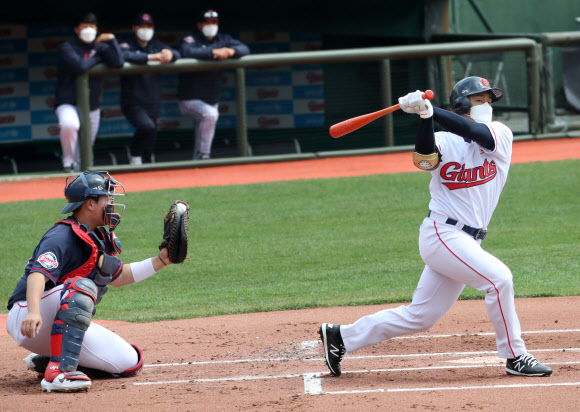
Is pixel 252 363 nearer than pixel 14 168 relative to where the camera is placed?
Yes

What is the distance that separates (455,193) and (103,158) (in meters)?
7.35

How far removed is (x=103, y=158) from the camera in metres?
10.9

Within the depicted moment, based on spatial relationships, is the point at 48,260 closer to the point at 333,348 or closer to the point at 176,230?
the point at 176,230

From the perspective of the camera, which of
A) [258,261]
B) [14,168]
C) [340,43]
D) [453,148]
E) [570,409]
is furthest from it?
[340,43]

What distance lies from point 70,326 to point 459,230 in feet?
6.16

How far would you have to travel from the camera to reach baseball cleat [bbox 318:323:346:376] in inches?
173

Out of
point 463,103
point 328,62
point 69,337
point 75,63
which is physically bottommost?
point 69,337

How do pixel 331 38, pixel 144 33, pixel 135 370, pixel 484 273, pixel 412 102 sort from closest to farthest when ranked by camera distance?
pixel 412 102 → pixel 484 273 → pixel 135 370 → pixel 144 33 → pixel 331 38

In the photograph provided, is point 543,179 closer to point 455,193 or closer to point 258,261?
point 258,261

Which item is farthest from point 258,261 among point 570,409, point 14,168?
point 14,168

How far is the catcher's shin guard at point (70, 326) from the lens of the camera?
4160 millimetres

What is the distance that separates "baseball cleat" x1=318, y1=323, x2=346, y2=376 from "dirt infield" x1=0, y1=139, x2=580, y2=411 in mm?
61

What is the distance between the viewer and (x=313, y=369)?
4.64m

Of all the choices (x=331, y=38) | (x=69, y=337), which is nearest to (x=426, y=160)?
(x=69, y=337)
